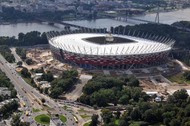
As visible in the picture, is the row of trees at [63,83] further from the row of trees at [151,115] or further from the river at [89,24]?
the river at [89,24]

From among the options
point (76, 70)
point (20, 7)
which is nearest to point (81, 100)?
point (76, 70)

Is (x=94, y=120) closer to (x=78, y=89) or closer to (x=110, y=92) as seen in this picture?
(x=110, y=92)

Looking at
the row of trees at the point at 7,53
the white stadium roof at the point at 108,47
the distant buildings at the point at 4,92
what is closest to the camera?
the distant buildings at the point at 4,92

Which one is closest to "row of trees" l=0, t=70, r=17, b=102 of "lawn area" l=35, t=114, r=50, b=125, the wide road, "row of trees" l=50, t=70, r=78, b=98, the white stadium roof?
the wide road

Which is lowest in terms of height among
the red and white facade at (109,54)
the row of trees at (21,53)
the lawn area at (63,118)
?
the lawn area at (63,118)

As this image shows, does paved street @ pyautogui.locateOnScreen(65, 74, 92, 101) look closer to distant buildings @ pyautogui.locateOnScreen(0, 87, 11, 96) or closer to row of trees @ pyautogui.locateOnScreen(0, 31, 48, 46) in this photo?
distant buildings @ pyautogui.locateOnScreen(0, 87, 11, 96)

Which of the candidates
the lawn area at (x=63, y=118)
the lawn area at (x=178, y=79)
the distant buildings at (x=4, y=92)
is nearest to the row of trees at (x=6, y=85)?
the distant buildings at (x=4, y=92)

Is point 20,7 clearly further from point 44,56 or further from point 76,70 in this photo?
point 76,70
